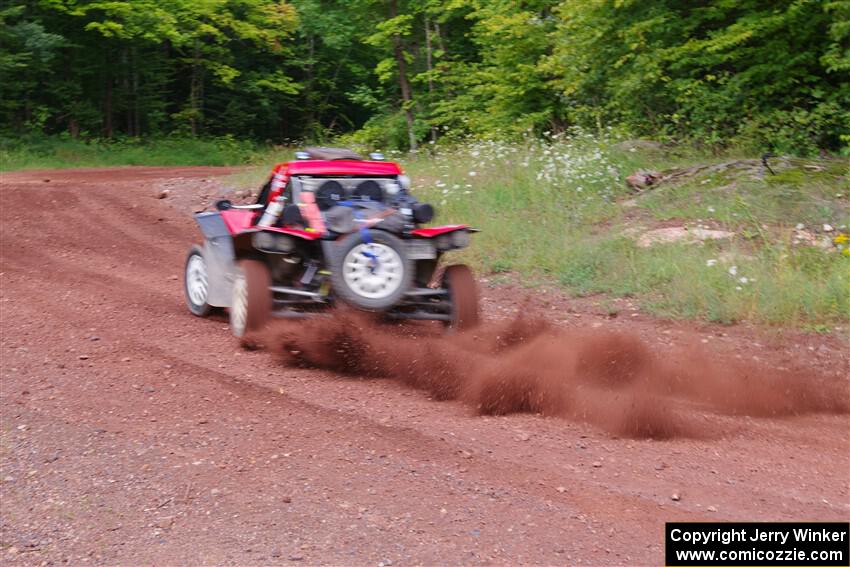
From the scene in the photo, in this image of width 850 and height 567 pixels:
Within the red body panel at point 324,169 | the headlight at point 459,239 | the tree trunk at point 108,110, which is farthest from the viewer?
the tree trunk at point 108,110

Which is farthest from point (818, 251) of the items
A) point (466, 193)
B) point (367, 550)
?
point (367, 550)

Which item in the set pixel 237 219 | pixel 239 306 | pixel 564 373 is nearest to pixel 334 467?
pixel 564 373

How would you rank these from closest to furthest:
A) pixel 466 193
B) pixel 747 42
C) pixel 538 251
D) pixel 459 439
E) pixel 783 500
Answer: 1. pixel 783 500
2. pixel 459 439
3. pixel 538 251
4. pixel 466 193
5. pixel 747 42

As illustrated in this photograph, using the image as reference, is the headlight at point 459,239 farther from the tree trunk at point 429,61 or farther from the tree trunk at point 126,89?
the tree trunk at point 126,89

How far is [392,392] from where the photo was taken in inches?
265

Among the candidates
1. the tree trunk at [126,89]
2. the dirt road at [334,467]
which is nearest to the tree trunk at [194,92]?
the tree trunk at [126,89]

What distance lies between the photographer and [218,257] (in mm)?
9062

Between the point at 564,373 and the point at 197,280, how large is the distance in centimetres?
470

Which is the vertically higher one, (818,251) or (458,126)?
(458,126)

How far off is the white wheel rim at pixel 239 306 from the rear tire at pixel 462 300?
6.25ft

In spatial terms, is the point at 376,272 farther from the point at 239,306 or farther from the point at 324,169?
the point at 324,169

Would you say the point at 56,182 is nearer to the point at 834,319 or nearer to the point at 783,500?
the point at 834,319

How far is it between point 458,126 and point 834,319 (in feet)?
57.6

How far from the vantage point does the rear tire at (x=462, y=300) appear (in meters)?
8.18
